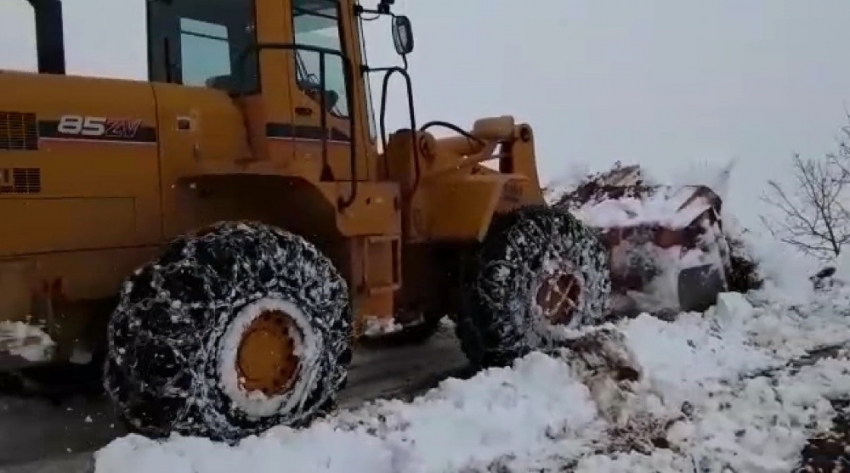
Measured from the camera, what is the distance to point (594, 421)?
5117 mm

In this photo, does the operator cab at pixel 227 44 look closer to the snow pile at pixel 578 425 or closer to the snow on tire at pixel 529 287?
the snow on tire at pixel 529 287

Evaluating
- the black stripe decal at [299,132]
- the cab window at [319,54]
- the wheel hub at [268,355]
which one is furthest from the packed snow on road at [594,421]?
the cab window at [319,54]

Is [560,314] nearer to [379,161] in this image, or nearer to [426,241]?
[426,241]

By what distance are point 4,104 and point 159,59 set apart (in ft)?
5.19

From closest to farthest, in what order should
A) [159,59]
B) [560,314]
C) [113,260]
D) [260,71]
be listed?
[113,260] < [260,71] < [159,59] < [560,314]

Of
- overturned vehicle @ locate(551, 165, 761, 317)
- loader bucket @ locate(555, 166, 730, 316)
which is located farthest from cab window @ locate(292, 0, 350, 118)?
loader bucket @ locate(555, 166, 730, 316)

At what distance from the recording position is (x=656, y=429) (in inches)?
194

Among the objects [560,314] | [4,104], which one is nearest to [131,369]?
[4,104]

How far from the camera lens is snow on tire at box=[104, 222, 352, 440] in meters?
4.29

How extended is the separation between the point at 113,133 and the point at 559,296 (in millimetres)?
3419

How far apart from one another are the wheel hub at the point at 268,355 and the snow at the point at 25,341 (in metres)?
0.88

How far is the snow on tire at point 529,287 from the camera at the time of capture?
6.48 meters

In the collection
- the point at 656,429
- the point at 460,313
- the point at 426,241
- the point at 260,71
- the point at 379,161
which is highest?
the point at 260,71

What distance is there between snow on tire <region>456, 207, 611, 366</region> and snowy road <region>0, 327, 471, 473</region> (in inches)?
19.1
